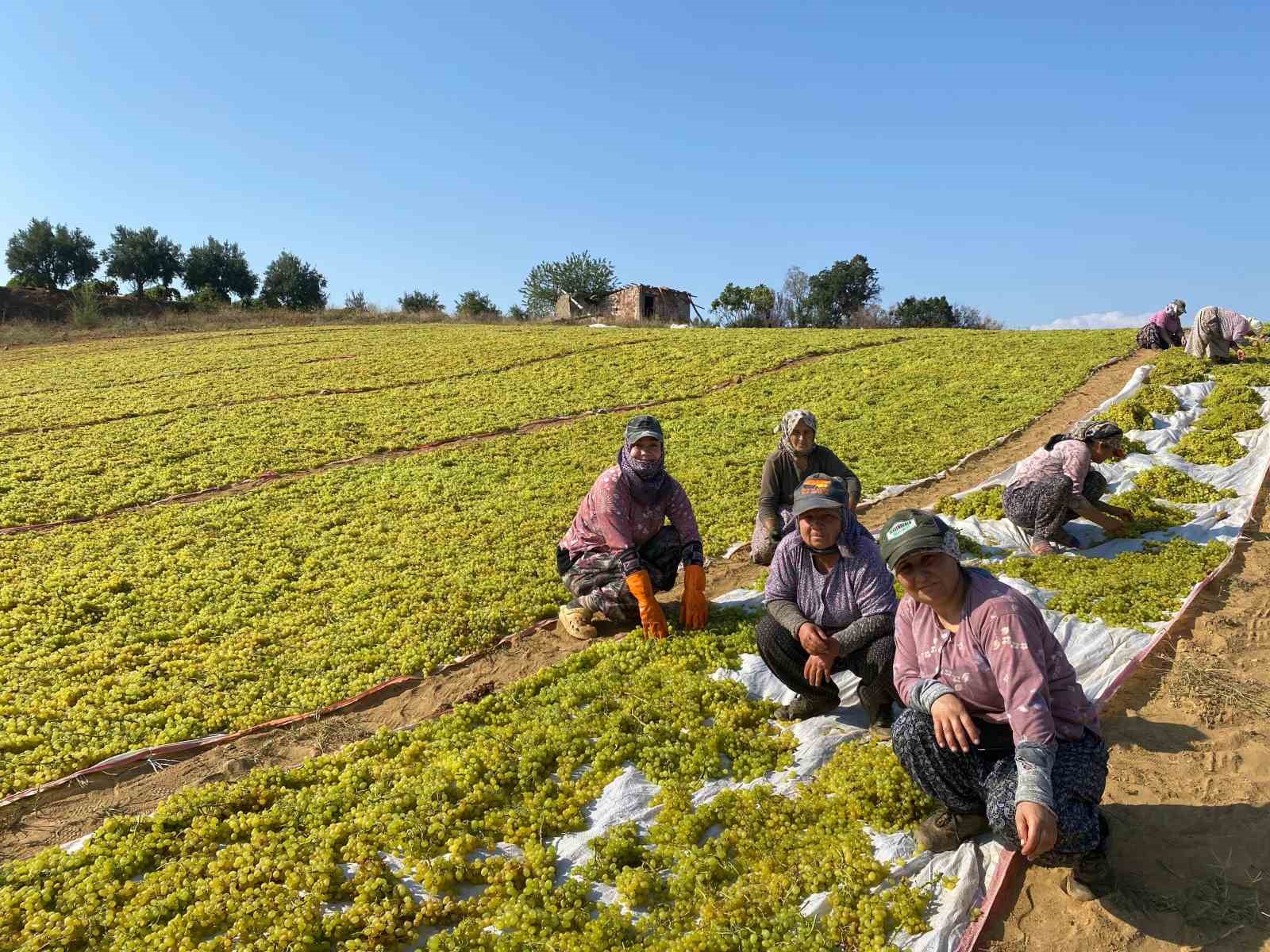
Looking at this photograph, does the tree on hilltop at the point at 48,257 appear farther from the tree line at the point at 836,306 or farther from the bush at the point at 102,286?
the tree line at the point at 836,306

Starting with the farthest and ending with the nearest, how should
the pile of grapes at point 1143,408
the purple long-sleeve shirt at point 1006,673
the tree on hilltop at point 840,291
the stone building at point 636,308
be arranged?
the tree on hilltop at point 840,291 → the stone building at point 636,308 → the pile of grapes at point 1143,408 → the purple long-sleeve shirt at point 1006,673

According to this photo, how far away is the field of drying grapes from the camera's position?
357 cm

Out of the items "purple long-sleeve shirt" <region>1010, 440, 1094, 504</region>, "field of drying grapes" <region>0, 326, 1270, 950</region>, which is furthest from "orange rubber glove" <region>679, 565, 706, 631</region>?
"purple long-sleeve shirt" <region>1010, 440, 1094, 504</region>

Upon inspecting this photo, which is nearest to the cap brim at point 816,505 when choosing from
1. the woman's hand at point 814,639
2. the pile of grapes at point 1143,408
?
the woman's hand at point 814,639

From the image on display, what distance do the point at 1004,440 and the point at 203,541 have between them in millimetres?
12112

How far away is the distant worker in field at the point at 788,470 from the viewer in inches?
279

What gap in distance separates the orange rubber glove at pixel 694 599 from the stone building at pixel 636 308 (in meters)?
36.2

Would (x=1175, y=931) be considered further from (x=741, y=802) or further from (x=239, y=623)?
(x=239, y=623)

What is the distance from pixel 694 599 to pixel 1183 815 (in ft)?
11.3

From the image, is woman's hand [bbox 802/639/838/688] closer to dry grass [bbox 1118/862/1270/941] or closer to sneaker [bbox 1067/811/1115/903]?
sneaker [bbox 1067/811/1115/903]

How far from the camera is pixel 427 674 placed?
246 inches

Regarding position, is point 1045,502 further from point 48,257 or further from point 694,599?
point 48,257

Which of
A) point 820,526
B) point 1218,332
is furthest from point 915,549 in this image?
point 1218,332

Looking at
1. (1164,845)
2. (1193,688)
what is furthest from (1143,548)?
(1164,845)
